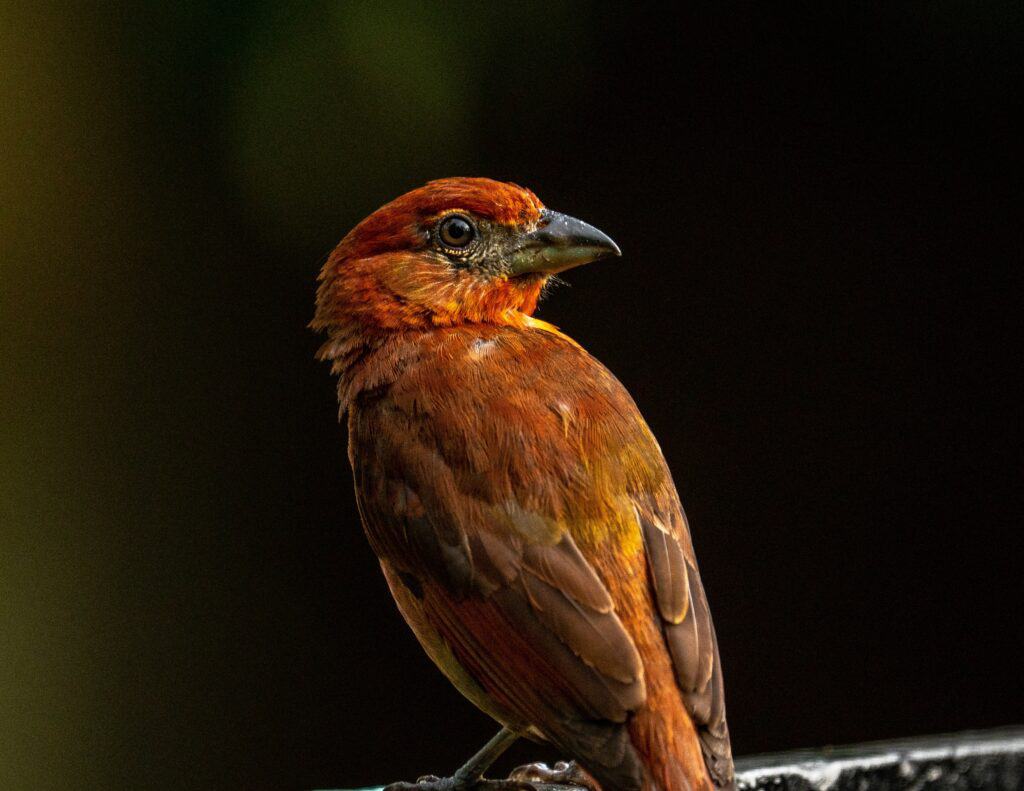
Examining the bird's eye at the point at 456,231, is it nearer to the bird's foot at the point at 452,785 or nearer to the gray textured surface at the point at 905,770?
the bird's foot at the point at 452,785

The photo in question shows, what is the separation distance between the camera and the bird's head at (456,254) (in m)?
3.28

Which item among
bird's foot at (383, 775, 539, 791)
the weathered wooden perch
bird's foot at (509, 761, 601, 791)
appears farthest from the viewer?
bird's foot at (509, 761, 601, 791)

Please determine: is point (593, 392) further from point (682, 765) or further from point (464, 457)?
point (682, 765)

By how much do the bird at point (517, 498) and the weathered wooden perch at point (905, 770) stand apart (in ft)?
0.32

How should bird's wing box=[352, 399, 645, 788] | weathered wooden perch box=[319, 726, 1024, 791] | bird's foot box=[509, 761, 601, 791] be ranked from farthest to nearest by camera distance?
1. bird's foot box=[509, 761, 601, 791]
2. bird's wing box=[352, 399, 645, 788]
3. weathered wooden perch box=[319, 726, 1024, 791]

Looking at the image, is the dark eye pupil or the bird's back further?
the dark eye pupil

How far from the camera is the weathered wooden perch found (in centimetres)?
237

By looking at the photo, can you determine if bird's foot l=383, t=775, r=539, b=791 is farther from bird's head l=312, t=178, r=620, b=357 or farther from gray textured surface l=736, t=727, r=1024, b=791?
bird's head l=312, t=178, r=620, b=357

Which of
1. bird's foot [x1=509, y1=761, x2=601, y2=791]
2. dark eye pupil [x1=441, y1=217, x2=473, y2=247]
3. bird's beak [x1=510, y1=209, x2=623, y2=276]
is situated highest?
dark eye pupil [x1=441, y1=217, x2=473, y2=247]

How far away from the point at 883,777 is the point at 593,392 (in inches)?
37.0

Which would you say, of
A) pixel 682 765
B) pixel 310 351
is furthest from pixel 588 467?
pixel 310 351

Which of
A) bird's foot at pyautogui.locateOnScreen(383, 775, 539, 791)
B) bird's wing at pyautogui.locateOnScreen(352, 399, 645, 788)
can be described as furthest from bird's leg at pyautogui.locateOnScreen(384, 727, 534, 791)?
bird's wing at pyautogui.locateOnScreen(352, 399, 645, 788)

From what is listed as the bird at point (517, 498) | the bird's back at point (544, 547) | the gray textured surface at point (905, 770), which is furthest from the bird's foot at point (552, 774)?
the gray textured surface at point (905, 770)

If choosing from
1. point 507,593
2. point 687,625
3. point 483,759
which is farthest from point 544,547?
point 483,759
